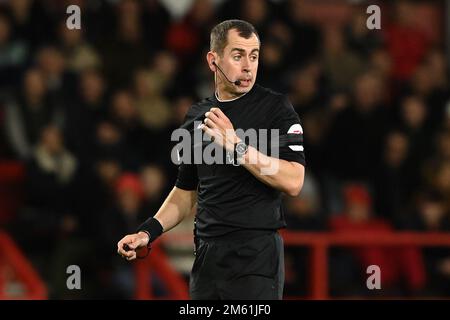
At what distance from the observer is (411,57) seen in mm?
10477

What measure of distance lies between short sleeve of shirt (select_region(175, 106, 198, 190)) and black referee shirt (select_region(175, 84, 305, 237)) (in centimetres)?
16

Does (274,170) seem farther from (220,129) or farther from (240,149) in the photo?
(220,129)

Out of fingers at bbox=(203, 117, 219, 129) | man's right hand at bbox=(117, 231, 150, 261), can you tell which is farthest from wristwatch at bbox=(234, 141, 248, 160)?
man's right hand at bbox=(117, 231, 150, 261)

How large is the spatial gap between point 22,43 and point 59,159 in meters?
1.23

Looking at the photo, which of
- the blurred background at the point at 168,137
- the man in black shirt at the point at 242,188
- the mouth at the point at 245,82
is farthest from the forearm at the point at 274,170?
the blurred background at the point at 168,137

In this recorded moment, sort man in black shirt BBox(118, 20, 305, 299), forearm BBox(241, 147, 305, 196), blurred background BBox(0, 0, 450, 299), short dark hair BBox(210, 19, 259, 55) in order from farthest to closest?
blurred background BBox(0, 0, 450, 299), short dark hair BBox(210, 19, 259, 55), man in black shirt BBox(118, 20, 305, 299), forearm BBox(241, 147, 305, 196)

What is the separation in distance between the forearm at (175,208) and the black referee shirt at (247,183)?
0.66 ft

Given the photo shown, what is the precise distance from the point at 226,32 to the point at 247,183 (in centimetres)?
68

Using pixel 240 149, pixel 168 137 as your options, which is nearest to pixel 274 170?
pixel 240 149

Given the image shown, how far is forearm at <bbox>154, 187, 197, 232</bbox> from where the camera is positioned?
4.88m

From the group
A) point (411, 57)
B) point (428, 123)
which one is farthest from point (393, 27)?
point (428, 123)

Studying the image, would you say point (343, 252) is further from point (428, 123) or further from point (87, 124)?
point (87, 124)

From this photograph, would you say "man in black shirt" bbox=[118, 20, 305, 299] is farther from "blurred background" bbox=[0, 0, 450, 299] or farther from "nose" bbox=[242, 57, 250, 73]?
"blurred background" bbox=[0, 0, 450, 299]

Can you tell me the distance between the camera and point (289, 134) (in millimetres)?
4520
